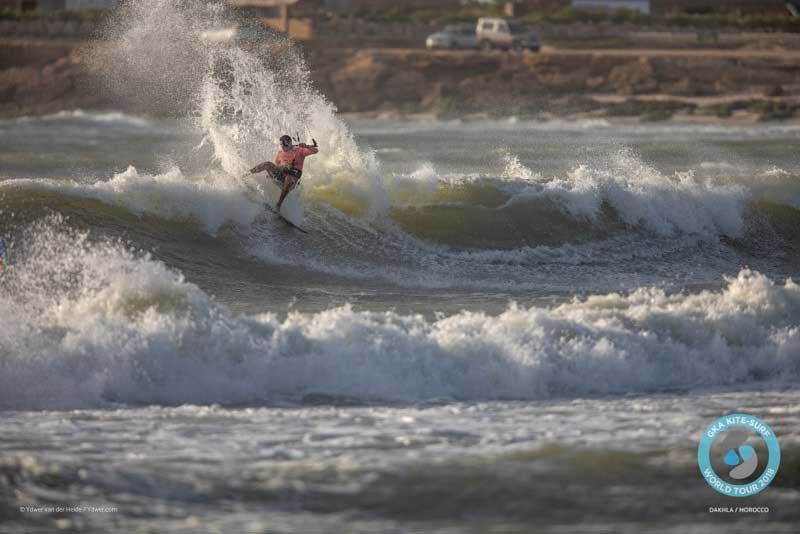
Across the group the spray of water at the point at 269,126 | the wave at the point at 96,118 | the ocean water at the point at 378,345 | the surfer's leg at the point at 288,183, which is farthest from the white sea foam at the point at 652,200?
the wave at the point at 96,118

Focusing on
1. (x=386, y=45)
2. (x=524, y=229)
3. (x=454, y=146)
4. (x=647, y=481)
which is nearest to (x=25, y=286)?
(x=647, y=481)

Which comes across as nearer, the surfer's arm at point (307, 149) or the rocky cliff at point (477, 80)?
the surfer's arm at point (307, 149)

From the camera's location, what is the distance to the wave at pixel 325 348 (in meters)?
11.1

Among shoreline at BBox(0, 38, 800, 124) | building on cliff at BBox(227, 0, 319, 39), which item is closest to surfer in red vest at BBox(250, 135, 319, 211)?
shoreline at BBox(0, 38, 800, 124)

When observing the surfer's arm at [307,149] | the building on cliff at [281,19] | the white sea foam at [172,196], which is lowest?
the white sea foam at [172,196]

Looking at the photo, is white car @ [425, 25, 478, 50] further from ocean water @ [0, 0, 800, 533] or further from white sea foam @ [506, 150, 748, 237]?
white sea foam @ [506, 150, 748, 237]

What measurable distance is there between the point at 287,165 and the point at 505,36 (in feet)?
127

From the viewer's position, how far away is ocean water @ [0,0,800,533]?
8.58 meters

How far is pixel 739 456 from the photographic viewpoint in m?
9.41

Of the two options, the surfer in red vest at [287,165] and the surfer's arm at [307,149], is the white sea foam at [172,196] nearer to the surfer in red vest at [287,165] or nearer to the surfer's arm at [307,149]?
the surfer in red vest at [287,165]

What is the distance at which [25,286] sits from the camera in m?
12.8

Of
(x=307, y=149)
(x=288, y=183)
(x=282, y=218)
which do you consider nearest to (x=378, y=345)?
(x=307, y=149)

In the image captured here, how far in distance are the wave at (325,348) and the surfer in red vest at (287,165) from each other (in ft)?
13.4

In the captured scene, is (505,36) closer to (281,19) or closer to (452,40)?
(452,40)
